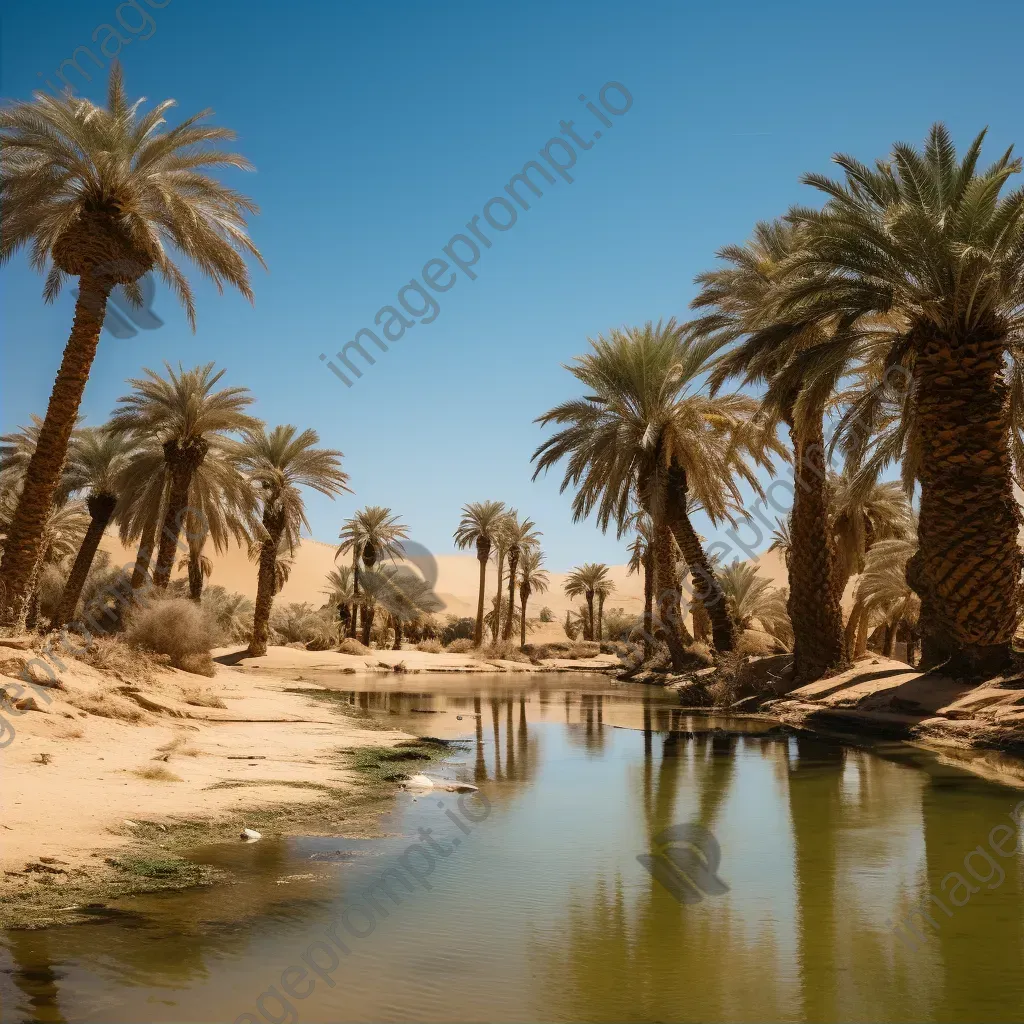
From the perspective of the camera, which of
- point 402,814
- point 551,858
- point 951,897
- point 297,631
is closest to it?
point 951,897

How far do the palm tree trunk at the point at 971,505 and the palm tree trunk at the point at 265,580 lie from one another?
22762 millimetres

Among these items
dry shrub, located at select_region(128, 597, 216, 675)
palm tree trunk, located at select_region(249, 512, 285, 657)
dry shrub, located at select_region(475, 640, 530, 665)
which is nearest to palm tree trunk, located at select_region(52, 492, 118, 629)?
palm tree trunk, located at select_region(249, 512, 285, 657)

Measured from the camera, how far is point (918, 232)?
12.9 metres

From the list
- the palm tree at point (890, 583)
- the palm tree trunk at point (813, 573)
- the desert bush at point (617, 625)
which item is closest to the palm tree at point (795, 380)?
the palm tree trunk at point (813, 573)

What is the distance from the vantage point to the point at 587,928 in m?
4.50

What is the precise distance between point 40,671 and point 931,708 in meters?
12.5

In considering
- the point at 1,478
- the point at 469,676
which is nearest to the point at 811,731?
the point at 469,676

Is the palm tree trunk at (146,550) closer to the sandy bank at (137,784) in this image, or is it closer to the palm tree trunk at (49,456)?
the palm tree trunk at (49,456)

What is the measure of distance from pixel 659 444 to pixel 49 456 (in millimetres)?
16588

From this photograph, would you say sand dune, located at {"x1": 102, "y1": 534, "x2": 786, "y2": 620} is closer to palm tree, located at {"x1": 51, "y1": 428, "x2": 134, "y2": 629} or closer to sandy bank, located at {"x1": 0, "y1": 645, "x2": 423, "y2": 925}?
palm tree, located at {"x1": 51, "y1": 428, "x2": 134, "y2": 629}

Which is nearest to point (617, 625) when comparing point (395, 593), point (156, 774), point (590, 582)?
point (590, 582)

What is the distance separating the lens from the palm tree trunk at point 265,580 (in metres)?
30.7

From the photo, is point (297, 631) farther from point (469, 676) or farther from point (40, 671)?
point (40, 671)

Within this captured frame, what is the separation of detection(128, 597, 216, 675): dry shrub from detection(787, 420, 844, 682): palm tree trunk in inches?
520
